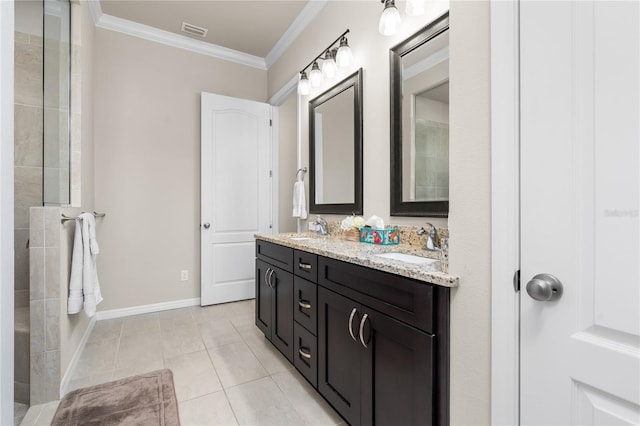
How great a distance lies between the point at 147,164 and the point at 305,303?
2444mm

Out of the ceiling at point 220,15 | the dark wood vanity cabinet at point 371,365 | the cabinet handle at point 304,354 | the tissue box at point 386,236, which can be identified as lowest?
the cabinet handle at point 304,354

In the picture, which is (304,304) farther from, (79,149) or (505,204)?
(79,149)

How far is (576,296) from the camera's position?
0.77 metres

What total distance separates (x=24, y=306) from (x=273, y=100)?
2.93m

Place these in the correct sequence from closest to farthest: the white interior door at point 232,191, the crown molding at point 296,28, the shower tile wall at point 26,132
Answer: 1. the shower tile wall at point 26,132
2. the crown molding at point 296,28
3. the white interior door at point 232,191

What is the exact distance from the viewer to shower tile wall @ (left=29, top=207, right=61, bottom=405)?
1.72m

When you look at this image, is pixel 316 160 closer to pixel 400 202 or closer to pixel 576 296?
pixel 400 202

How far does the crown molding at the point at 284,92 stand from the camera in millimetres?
3114

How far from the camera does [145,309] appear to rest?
3158 mm

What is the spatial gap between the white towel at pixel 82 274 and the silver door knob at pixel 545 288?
2474 mm

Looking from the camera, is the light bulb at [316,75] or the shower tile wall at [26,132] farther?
the light bulb at [316,75]

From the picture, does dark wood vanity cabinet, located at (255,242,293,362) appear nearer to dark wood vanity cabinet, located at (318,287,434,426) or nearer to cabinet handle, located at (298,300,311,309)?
cabinet handle, located at (298,300,311,309)

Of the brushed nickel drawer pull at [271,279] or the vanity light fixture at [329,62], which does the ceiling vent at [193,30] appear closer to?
the vanity light fixture at [329,62]

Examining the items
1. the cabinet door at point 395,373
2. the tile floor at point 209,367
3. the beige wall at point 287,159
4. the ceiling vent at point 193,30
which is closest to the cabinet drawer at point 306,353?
the tile floor at point 209,367
